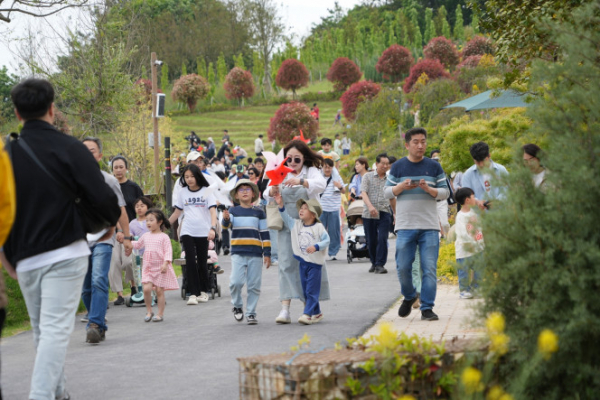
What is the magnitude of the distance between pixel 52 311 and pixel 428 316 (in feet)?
16.2

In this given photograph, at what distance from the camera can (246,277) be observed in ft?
34.0

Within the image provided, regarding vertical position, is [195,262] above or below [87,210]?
below

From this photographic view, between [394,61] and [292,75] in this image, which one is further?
[292,75]

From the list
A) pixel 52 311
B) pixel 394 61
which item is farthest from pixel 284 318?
pixel 394 61

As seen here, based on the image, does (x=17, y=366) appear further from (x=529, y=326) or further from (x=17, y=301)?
(x=529, y=326)

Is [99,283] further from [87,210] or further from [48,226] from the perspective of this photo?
[48,226]

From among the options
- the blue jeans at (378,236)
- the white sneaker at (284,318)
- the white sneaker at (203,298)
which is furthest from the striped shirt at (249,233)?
the blue jeans at (378,236)

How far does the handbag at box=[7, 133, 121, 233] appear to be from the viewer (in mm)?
5684

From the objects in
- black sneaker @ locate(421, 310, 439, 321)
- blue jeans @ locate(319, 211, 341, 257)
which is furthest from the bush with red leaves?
black sneaker @ locate(421, 310, 439, 321)

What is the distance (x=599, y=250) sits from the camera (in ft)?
15.0

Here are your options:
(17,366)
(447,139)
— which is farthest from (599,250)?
(447,139)

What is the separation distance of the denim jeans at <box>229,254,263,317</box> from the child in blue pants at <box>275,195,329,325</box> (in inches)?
22.9

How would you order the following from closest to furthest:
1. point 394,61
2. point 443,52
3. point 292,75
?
point 443,52
point 394,61
point 292,75

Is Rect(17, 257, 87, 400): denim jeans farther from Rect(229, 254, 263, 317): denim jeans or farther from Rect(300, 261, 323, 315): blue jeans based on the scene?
Rect(229, 254, 263, 317): denim jeans
